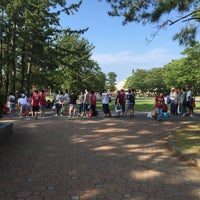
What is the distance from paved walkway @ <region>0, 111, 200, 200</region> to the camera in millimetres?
4379

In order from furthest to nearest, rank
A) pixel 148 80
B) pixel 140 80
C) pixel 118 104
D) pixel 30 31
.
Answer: pixel 140 80 < pixel 148 80 < pixel 30 31 < pixel 118 104

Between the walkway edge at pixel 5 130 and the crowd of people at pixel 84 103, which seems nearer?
the walkway edge at pixel 5 130

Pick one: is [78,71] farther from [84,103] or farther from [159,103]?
[159,103]

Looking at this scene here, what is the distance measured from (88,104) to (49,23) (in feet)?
37.6

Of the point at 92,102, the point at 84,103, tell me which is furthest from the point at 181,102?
the point at 84,103

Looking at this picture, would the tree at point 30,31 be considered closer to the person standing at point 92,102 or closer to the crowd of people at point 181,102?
the person standing at point 92,102

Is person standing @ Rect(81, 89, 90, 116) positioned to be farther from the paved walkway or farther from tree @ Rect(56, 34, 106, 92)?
tree @ Rect(56, 34, 106, 92)

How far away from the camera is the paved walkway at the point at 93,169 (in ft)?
14.4

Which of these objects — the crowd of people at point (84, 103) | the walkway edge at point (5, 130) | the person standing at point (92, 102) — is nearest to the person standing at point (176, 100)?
the crowd of people at point (84, 103)

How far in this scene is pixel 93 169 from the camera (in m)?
5.66

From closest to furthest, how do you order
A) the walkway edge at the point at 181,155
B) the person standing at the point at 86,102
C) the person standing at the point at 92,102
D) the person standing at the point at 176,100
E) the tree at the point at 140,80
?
the walkway edge at the point at 181,155 → the person standing at the point at 92,102 → the person standing at the point at 86,102 → the person standing at the point at 176,100 → the tree at the point at 140,80

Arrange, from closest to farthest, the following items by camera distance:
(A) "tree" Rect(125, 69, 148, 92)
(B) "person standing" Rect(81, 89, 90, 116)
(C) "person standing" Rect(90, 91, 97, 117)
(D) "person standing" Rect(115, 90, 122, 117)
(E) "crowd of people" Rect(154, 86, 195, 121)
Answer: (D) "person standing" Rect(115, 90, 122, 117) < (C) "person standing" Rect(90, 91, 97, 117) < (E) "crowd of people" Rect(154, 86, 195, 121) < (B) "person standing" Rect(81, 89, 90, 116) < (A) "tree" Rect(125, 69, 148, 92)

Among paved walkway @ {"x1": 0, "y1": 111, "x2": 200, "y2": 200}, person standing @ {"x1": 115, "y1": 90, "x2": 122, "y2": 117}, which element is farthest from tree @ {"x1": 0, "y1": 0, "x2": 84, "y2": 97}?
paved walkway @ {"x1": 0, "y1": 111, "x2": 200, "y2": 200}

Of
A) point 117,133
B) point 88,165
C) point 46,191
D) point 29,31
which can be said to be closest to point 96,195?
point 46,191
